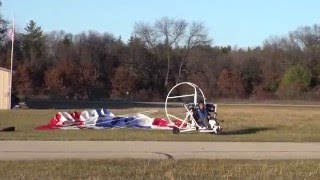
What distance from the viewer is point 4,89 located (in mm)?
54438

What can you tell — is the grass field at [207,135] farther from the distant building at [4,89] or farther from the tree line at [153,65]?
the tree line at [153,65]

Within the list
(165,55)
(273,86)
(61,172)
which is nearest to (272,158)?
(61,172)

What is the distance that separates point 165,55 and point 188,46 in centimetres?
581

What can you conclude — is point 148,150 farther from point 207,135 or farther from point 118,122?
point 118,122

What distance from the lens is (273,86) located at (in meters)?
106

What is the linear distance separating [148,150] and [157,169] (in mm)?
3961

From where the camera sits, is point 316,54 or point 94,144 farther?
point 316,54

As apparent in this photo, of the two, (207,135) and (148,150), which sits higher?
(148,150)

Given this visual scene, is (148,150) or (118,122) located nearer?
(148,150)

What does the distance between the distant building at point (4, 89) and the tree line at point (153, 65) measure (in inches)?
1503

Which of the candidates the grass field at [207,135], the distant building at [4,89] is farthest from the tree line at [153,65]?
the grass field at [207,135]

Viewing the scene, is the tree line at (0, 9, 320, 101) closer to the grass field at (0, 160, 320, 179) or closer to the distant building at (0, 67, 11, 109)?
the distant building at (0, 67, 11, 109)

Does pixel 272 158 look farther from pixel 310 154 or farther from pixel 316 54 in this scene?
pixel 316 54

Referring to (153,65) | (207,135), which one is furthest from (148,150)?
(153,65)
